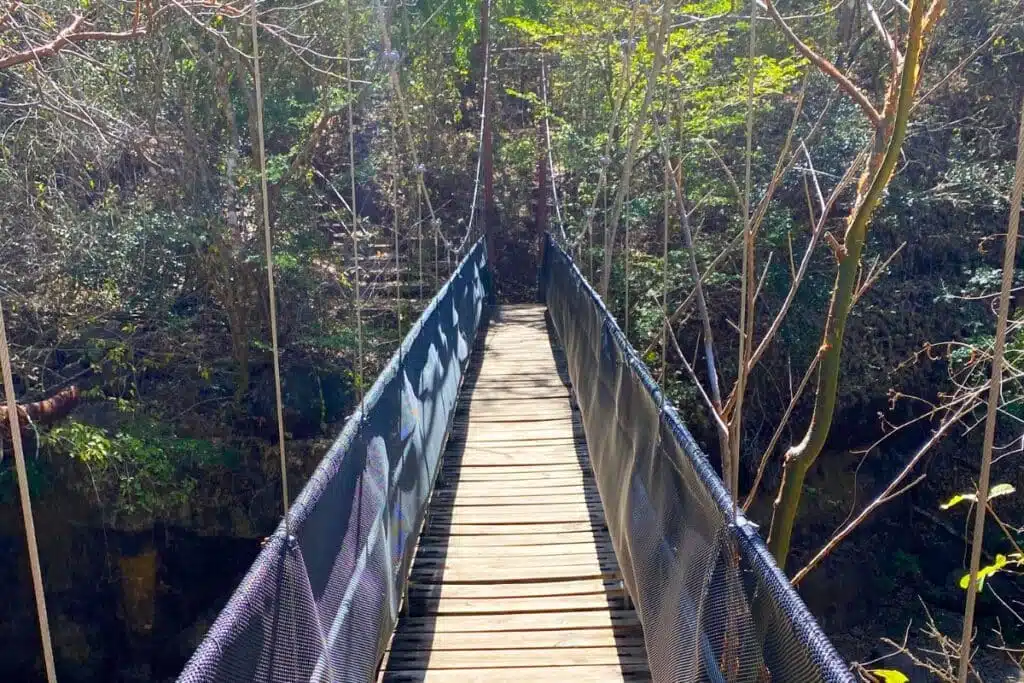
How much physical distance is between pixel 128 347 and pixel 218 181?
5.61 feet

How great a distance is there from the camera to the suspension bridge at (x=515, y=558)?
1.35 m

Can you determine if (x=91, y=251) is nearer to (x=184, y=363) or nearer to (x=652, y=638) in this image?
(x=184, y=363)

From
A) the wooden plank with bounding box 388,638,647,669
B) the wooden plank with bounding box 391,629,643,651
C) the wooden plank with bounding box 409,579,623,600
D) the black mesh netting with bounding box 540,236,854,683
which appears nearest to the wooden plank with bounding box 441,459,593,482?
the black mesh netting with bounding box 540,236,854,683

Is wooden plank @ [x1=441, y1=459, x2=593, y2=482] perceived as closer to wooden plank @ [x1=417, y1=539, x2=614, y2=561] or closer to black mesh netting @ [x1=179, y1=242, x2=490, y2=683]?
black mesh netting @ [x1=179, y1=242, x2=490, y2=683]

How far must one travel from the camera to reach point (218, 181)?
315 inches

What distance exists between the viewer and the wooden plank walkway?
2457 millimetres

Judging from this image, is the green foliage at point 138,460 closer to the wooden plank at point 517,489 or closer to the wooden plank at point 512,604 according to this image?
the wooden plank at point 517,489

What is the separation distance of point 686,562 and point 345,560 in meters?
0.71

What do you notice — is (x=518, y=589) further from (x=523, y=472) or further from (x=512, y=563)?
(x=523, y=472)

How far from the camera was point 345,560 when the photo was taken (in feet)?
5.96

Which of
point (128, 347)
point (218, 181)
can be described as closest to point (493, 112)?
point (218, 181)

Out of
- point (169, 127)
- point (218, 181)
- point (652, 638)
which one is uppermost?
point (169, 127)

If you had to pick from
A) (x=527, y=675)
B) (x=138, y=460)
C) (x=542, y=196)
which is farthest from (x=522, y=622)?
(x=542, y=196)

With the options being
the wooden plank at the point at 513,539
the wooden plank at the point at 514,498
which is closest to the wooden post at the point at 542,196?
the wooden plank at the point at 514,498
